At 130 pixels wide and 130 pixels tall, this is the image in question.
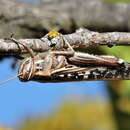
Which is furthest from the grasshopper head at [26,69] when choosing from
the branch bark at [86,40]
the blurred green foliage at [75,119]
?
the blurred green foliage at [75,119]

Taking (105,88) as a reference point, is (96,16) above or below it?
above

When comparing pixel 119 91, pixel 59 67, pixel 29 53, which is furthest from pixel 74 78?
pixel 119 91

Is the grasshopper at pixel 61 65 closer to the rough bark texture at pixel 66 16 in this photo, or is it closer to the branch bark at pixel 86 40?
the branch bark at pixel 86 40

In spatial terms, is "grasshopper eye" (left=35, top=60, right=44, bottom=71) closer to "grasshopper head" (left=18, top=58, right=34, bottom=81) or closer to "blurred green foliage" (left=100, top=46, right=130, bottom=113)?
"grasshopper head" (left=18, top=58, right=34, bottom=81)

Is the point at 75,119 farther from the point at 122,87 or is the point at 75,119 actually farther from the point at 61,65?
the point at 61,65

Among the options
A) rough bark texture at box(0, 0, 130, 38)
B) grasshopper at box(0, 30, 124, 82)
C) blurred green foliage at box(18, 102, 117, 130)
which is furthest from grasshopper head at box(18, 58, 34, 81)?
blurred green foliage at box(18, 102, 117, 130)

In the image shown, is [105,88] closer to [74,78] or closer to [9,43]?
[74,78]
